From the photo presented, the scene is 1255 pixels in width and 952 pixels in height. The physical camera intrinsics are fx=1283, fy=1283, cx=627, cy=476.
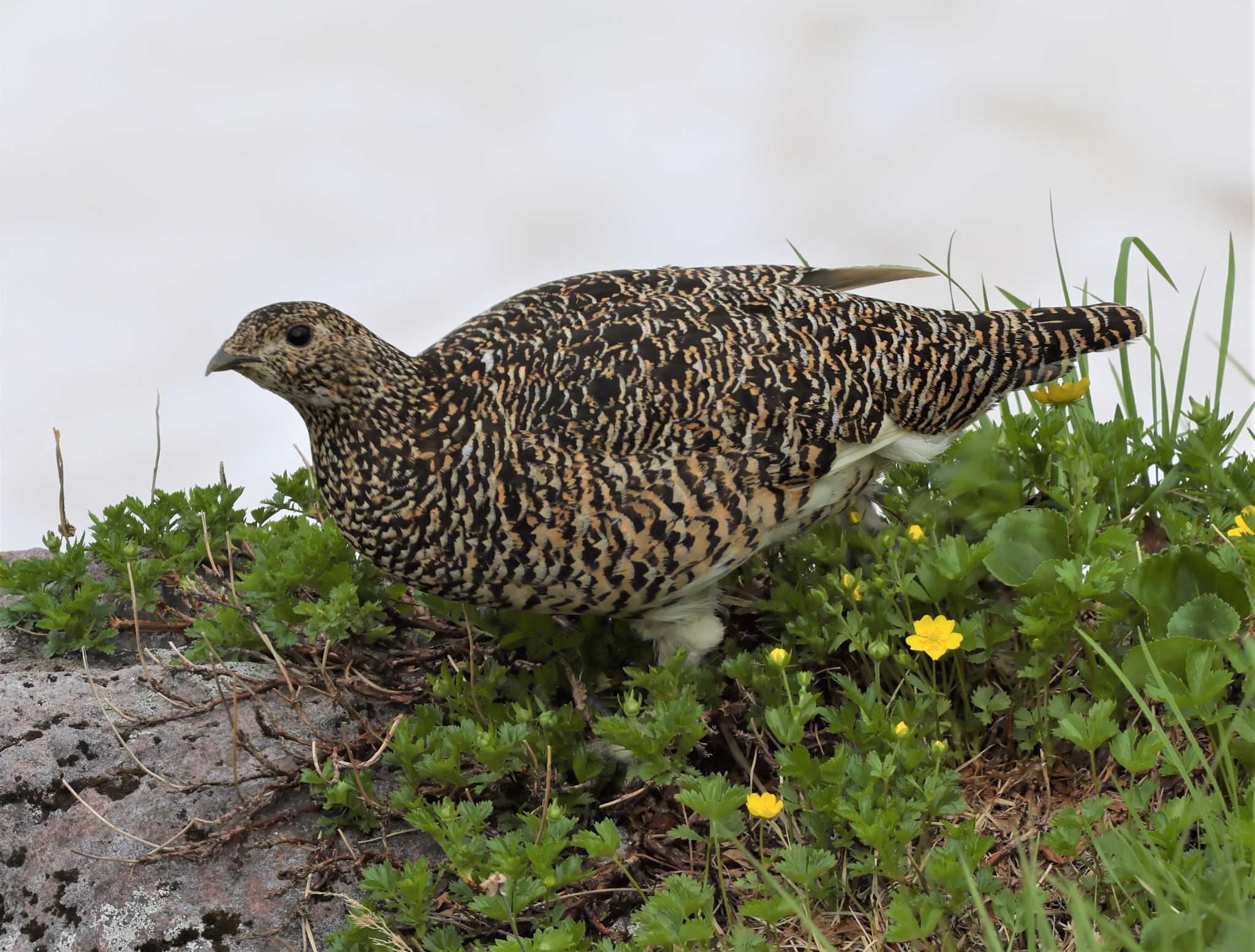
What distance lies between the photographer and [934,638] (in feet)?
9.28

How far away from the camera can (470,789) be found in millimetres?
3143

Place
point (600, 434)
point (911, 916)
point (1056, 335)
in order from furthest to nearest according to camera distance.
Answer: point (1056, 335)
point (600, 434)
point (911, 916)

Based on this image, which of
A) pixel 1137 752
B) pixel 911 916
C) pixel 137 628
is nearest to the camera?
pixel 911 916

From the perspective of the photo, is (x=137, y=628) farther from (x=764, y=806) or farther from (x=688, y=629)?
(x=764, y=806)

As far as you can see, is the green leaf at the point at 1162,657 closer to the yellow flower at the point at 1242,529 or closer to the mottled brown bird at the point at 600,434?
the yellow flower at the point at 1242,529

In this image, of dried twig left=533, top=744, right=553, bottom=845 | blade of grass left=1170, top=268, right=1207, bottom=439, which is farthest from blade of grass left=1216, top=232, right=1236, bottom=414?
dried twig left=533, top=744, right=553, bottom=845

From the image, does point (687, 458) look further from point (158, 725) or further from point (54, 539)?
point (54, 539)

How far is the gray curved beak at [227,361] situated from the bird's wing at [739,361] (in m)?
0.47

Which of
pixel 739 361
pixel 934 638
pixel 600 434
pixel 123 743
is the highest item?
pixel 739 361

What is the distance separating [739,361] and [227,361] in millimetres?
1244

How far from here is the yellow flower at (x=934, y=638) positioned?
280cm

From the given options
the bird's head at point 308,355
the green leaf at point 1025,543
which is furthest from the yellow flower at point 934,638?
the bird's head at point 308,355

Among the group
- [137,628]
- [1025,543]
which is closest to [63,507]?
[137,628]

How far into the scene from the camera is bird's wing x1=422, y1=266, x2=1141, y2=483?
124 inches
